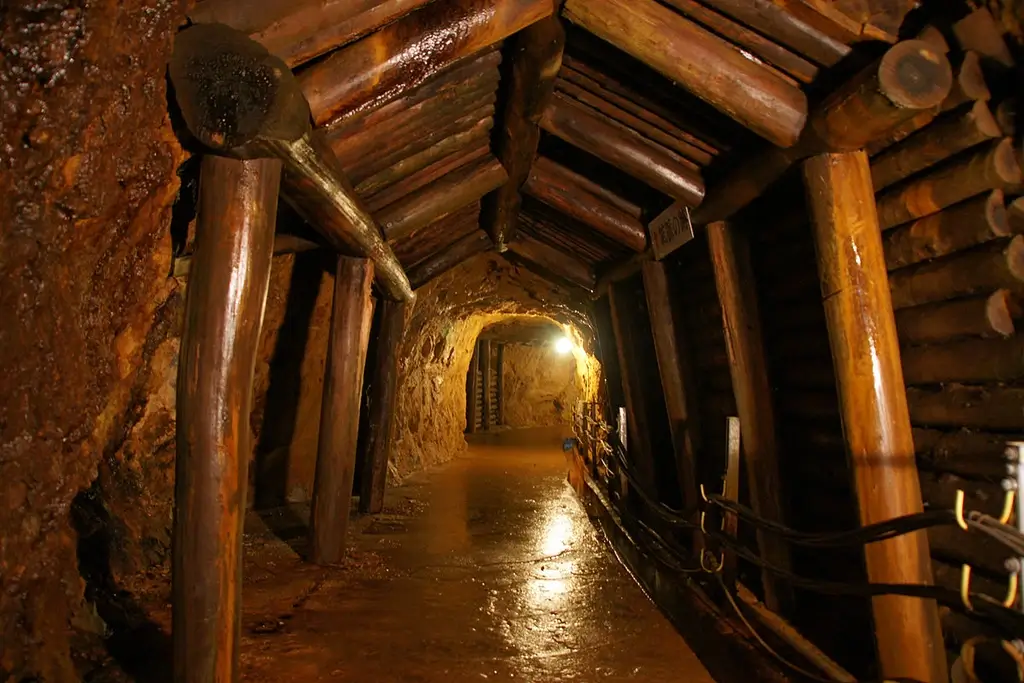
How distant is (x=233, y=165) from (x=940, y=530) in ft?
11.7

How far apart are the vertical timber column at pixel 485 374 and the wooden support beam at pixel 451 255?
36.7ft

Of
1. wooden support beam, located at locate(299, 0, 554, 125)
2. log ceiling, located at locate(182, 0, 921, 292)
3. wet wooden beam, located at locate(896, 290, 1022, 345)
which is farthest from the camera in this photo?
wooden support beam, located at locate(299, 0, 554, 125)

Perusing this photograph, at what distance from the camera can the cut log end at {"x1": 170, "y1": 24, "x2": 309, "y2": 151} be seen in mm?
2164

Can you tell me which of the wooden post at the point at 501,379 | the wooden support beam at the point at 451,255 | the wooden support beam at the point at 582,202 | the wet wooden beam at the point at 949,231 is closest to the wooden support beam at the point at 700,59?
the wet wooden beam at the point at 949,231

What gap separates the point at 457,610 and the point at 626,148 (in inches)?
134

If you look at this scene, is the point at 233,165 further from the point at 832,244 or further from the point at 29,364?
the point at 832,244

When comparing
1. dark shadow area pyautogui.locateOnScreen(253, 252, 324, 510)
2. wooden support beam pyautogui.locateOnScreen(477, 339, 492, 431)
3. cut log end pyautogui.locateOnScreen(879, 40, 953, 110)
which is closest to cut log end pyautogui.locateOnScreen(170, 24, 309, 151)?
cut log end pyautogui.locateOnScreen(879, 40, 953, 110)

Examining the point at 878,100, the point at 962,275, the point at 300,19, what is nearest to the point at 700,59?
the point at 878,100

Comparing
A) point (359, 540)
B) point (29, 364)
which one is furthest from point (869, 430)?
point (359, 540)

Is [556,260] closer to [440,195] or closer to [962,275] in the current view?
[440,195]

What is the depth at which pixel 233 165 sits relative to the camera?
7.77 ft

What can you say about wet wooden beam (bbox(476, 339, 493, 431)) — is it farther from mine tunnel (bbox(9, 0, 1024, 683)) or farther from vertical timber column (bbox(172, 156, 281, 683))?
vertical timber column (bbox(172, 156, 281, 683))

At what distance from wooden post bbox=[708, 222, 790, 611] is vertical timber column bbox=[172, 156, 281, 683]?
9.48 feet

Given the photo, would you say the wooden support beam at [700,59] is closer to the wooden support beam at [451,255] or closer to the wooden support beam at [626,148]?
the wooden support beam at [626,148]
